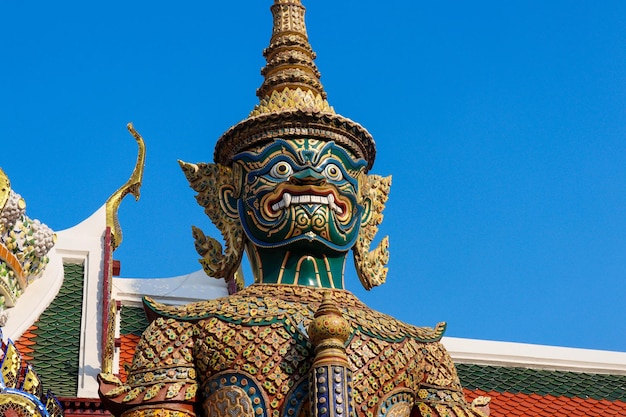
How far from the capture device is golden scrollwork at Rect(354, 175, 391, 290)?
8.18 metres

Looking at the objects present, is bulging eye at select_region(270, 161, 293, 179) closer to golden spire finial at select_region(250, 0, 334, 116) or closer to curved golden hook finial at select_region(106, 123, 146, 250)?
golden spire finial at select_region(250, 0, 334, 116)

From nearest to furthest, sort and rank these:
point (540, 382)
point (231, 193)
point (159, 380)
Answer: point (159, 380) < point (231, 193) < point (540, 382)

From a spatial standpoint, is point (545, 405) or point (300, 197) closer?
point (300, 197)

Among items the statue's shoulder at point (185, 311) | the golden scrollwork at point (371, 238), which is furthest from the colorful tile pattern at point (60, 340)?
the golden scrollwork at point (371, 238)

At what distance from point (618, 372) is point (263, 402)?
17.5ft

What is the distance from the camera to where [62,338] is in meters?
9.48

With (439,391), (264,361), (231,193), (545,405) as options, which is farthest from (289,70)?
(545,405)

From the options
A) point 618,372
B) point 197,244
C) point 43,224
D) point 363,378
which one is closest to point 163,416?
point 363,378

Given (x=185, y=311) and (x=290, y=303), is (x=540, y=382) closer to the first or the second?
(x=290, y=303)

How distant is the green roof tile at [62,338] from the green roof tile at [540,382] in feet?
10.9

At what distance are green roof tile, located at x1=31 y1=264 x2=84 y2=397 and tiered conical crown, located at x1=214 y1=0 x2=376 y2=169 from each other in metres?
2.12

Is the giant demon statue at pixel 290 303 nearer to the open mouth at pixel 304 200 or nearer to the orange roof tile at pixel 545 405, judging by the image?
the open mouth at pixel 304 200

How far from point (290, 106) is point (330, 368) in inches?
84.2

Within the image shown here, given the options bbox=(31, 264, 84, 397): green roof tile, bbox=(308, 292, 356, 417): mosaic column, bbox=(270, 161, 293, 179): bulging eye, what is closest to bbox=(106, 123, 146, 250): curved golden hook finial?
bbox=(31, 264, 84, 397): green roof tile
